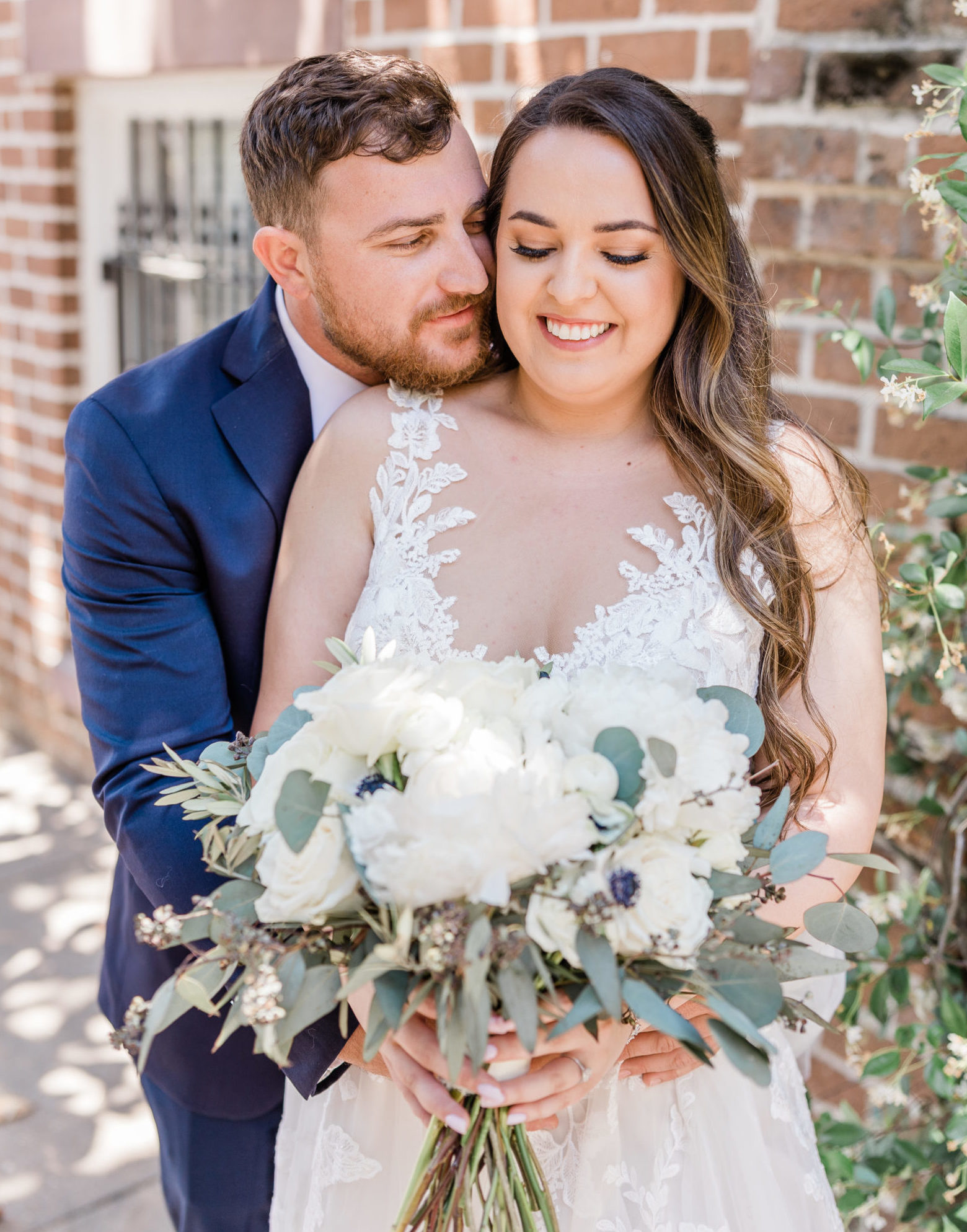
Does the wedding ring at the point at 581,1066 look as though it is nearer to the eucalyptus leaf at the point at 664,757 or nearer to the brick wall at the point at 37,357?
the eucalyptus leaf at the point at 664,757

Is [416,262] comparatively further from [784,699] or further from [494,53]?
[494,53]

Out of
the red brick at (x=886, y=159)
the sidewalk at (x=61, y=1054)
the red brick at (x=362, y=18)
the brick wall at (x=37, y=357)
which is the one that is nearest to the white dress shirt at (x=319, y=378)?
the red brick at (x=886, y=159)

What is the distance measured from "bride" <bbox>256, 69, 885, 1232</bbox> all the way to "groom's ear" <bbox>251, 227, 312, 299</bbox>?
1.03 feet

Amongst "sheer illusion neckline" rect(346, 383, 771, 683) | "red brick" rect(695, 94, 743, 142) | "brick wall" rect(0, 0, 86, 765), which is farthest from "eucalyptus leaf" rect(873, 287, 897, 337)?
"brick wall" rect(0, 0, 86, 765)

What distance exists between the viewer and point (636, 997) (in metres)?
1.26

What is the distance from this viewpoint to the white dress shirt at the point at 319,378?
7.54 feet

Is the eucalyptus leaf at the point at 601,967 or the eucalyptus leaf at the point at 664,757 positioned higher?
the eucalyptus leaf at the point at 664,757

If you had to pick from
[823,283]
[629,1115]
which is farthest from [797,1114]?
[823,283]

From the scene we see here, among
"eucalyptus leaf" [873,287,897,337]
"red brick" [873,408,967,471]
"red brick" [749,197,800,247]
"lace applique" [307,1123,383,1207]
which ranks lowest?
"lace applique" [307,1123,383,1207]

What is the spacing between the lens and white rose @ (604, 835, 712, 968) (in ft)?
4.06

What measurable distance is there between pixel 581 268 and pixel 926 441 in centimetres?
94

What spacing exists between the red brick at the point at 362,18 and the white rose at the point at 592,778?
2.83m

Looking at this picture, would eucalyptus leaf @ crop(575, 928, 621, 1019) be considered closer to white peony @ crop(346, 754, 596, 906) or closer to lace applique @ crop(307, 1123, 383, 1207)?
white peony @ crop(346, 754, 596, 906)

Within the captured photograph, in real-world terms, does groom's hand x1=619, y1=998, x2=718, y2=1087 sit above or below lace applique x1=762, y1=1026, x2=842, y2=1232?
above
